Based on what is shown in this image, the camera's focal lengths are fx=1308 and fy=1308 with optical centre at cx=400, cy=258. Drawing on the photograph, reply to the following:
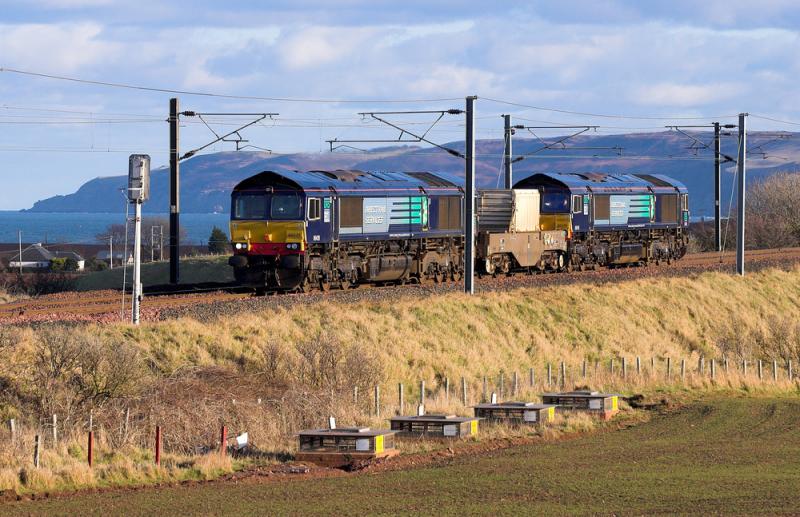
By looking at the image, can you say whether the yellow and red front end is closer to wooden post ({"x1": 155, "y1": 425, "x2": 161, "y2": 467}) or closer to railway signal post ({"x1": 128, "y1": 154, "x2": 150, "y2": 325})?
railway signal post ({"x1": 128, "y1": 154, "x2": 150, "y2": 325})

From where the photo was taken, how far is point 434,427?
1067 inches

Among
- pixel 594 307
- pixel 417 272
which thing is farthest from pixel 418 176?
pixel 594 307

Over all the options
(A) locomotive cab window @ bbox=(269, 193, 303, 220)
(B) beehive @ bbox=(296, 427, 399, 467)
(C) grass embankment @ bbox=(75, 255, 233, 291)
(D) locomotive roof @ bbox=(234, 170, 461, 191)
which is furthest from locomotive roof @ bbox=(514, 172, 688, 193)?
(B) beehive @ bbox=(296, 427, 399, 467)

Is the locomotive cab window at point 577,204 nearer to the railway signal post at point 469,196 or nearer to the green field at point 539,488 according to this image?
the railway signal post at point 469,196

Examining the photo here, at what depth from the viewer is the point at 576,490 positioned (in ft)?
67.6

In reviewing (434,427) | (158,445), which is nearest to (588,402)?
(434,427)

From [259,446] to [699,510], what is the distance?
978 cm

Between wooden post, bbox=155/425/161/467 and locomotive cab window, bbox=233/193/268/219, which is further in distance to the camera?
locomotive cab window, bbox=233/193/268/219

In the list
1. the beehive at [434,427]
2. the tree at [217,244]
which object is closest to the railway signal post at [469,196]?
the beehive at [434,427]

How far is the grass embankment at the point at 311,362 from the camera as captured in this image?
2600 cm

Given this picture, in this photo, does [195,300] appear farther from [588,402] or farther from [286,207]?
[588,402]

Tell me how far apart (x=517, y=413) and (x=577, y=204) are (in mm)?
29887

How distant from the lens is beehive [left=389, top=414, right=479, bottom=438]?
88.1 ft

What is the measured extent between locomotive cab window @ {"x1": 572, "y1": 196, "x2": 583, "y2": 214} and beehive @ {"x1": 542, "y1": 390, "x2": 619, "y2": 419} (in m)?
25.9
